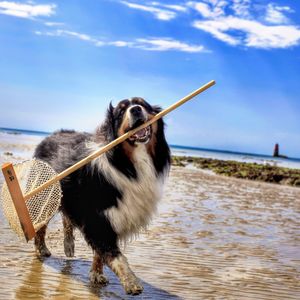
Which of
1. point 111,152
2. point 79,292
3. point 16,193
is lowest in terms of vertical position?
point 79,292

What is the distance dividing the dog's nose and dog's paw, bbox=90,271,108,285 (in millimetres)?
1535

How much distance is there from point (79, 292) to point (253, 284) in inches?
68.9

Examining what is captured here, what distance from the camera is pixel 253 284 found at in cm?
490

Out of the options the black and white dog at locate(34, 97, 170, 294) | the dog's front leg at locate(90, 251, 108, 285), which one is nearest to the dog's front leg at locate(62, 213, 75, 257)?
the black and white dog at locate(34, 97, 170, 294)

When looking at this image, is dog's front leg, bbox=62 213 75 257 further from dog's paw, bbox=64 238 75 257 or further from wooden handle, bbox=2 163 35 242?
wooden handle, bbox=2 163 35 242

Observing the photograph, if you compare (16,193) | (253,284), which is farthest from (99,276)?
(253,284)

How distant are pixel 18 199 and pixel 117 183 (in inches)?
35.3

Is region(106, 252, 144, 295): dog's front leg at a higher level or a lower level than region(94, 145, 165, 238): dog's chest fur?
lower

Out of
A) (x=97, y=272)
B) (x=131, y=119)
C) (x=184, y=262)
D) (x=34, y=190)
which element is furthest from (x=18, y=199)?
(x=184, y=262)

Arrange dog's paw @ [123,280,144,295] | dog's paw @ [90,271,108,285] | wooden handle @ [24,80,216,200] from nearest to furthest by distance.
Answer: dog's paw @ [123,280,144,295], wooden handle @ [24,80,216,200], dog's paw @ [90,271,108,285]

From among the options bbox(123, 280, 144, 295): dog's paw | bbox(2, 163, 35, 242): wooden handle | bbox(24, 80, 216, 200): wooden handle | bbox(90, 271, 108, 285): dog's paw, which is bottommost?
bbox(90, 271, 108, 285): dog's paw

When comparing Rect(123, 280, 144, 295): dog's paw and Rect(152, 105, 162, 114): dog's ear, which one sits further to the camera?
Rect(152, 105, 162, 114): dog's ear

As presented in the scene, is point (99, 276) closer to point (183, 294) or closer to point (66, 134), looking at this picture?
point (183, 294)

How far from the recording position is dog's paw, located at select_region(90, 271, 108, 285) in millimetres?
4594
